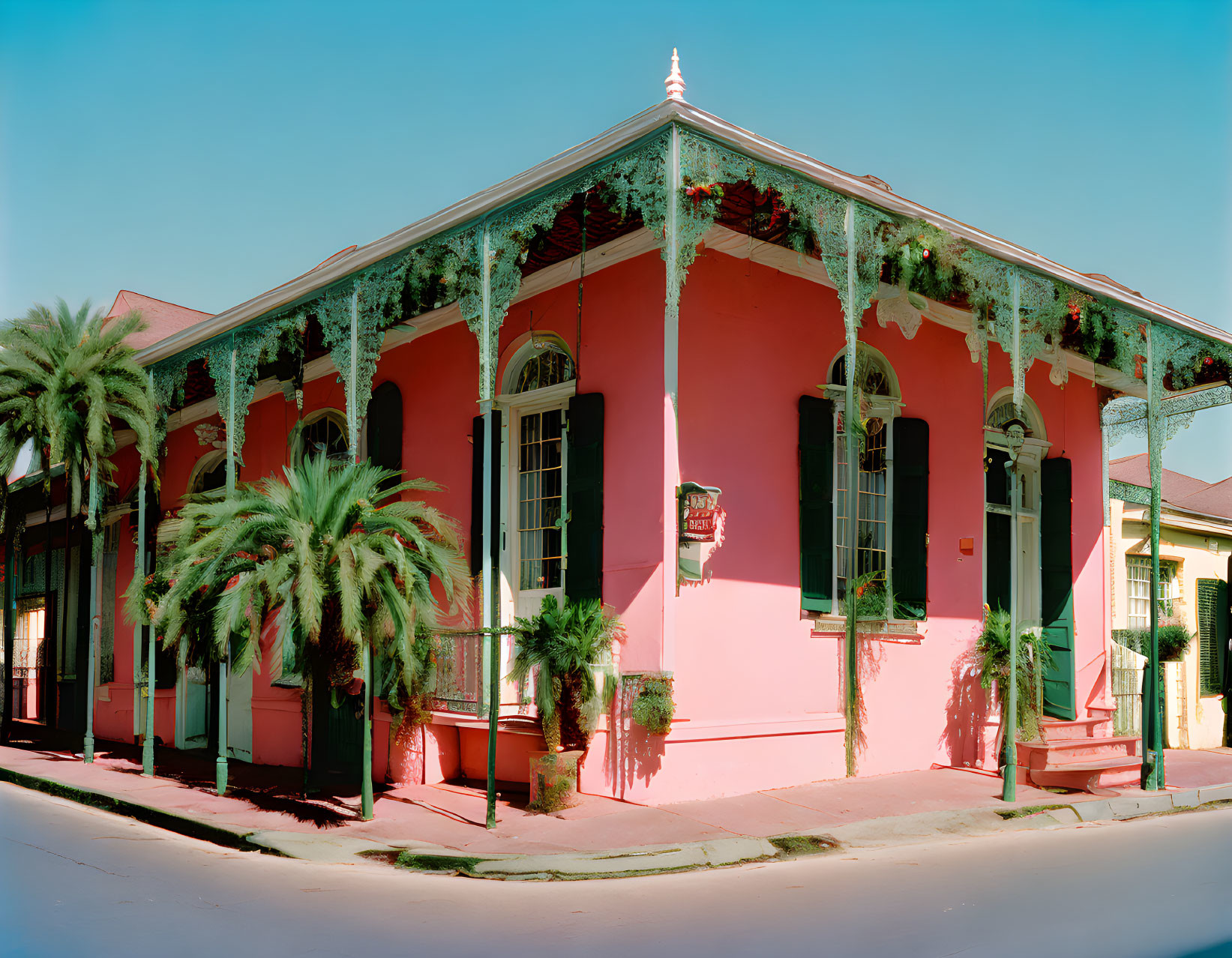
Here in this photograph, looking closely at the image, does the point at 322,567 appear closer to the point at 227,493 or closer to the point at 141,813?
the point at 227,493

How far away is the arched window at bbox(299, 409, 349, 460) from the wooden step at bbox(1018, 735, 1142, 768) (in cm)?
811

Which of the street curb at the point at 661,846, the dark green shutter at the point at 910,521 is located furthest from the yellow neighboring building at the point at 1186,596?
the street curb at the point at 661,846

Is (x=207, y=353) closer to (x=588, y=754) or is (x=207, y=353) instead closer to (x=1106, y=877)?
(x=588, y=754)

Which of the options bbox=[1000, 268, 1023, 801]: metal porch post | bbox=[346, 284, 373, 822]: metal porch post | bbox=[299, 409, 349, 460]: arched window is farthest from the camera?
bbox=[299, 409, 349, 460]: arched window

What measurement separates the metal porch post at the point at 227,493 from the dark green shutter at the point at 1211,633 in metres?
12.2

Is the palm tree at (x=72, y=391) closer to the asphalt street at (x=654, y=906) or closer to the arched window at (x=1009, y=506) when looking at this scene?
the asphalt street at (x=654, y=906)

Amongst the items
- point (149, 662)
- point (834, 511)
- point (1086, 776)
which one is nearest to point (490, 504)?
point (834, 511)

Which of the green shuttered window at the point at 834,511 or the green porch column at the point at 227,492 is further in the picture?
the green porch column at the point at 227,492

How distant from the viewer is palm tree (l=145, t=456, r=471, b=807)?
8.26 meters

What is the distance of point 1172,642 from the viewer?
13734 mm

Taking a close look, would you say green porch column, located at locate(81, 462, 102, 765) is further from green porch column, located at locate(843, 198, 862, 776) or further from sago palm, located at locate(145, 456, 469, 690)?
green porch column, located at locate(843, 198, 862, 776)

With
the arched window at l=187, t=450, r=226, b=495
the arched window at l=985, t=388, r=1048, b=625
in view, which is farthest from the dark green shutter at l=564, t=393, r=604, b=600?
the arched window at l=187, t=450, r=226, b=495

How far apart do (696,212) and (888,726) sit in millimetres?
5392

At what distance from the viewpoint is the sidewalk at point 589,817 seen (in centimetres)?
740
